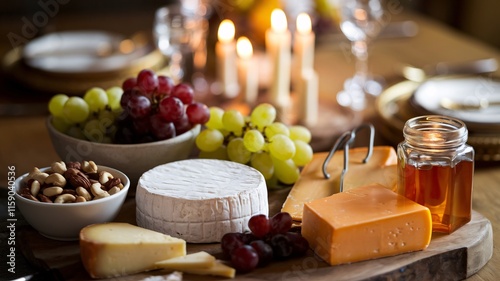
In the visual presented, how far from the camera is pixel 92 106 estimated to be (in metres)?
1.43

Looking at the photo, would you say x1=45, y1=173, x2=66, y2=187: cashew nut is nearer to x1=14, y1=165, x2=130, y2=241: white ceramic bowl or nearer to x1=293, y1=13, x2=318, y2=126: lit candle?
x1=14, y1=165, x2=130, y2=241: white ceramic bowl

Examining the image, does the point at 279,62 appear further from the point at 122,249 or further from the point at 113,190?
the point at 122,249

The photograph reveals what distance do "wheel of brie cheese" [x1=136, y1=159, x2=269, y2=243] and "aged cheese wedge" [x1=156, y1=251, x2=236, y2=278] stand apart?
74 millimetres

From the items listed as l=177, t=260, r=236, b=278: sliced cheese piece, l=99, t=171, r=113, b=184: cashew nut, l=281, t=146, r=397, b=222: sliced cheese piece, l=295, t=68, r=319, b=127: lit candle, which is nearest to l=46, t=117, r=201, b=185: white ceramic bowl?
l=99, t=171, r=113, b=184: cashew nut

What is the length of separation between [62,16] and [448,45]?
138cm

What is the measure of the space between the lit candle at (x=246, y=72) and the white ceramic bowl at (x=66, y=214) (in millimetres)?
782

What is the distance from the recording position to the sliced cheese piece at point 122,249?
1046 mm

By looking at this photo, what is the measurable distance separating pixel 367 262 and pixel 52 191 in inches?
19.5

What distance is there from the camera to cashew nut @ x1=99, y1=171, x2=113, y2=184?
120 centimetres

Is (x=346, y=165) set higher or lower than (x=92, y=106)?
lower

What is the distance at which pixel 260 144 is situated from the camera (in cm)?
134

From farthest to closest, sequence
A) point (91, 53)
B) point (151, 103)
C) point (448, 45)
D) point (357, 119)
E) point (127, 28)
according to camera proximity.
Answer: point (127, 28)
point (448, 45)
point (91, 53)
point (357, 119)
point (151, 103)

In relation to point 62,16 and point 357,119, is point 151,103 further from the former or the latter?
point 62,16

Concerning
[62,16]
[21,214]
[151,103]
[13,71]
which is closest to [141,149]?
[151,103]
